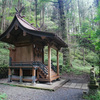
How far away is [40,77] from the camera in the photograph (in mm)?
8141

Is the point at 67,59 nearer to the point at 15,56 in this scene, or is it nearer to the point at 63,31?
the point at 63,31

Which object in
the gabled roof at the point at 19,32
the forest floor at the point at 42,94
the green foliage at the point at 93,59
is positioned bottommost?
the forest floor at the point at 42,94

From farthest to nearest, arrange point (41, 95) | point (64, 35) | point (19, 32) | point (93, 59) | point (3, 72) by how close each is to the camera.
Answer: point (64, 35) → point (3, 72) → point (93, 59) → point (19, 32) → point (41, 95)

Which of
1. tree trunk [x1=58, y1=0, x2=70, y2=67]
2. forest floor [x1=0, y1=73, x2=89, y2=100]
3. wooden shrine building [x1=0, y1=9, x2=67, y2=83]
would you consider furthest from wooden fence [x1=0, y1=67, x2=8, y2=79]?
tree trunk [x1=58, y1=0, x2=70, y2=67]

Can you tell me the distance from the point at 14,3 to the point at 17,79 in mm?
23078

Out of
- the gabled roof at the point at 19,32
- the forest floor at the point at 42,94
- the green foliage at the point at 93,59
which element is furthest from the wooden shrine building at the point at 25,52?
the green foliage at the point at 93,59

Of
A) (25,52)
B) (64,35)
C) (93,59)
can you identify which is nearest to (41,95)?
(25,52)

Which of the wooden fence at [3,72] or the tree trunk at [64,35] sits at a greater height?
the tree trunk at [64,35]

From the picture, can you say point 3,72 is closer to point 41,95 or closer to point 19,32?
point 19,32

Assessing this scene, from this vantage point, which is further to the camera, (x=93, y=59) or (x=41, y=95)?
(x=93, y=59)

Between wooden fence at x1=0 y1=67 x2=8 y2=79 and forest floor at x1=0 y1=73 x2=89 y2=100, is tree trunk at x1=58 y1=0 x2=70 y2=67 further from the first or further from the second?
forest floor at x1=0 y1=73 x2=89 y2=100

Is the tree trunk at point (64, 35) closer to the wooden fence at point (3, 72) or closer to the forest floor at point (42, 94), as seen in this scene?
the wooden fence at point (3, 72)

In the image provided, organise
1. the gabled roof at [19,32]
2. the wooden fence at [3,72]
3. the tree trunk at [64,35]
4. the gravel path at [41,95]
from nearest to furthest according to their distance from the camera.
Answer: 1. the gravel path at [41,95]
2. the gabled roof at [19,32]
3. the wooden fence at [3,72]
4. the tree trunk at [64,35]

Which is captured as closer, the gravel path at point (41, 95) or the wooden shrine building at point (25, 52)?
the gravel path at point (41, 95)
